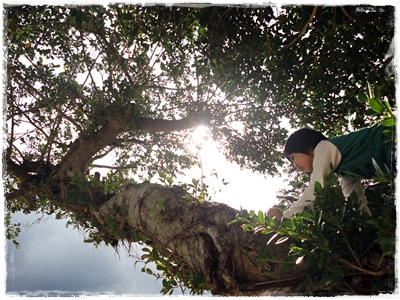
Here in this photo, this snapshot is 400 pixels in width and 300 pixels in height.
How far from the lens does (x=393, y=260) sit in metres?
1.50

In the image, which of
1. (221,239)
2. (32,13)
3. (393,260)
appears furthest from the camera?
(32,13)

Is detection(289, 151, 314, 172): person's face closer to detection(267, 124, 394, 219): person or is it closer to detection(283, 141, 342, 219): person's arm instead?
detection(267, 124, 394, 219): person

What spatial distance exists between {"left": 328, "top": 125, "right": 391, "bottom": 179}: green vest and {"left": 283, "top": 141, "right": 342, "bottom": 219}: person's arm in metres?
0.05

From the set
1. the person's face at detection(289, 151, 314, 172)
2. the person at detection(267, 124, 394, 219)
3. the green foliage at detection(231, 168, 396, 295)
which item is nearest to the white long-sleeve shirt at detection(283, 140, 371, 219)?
the person at detection(267, 124, 394, 219)

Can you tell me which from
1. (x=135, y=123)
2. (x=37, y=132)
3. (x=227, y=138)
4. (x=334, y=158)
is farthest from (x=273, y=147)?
(x=37, y=132)

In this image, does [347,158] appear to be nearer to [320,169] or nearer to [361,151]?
[361,151]

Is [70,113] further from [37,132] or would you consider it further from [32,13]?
[32,13]

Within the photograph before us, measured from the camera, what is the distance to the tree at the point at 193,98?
7.98 ft

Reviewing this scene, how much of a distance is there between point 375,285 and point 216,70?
8.82 ft

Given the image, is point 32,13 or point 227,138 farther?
point 227,138

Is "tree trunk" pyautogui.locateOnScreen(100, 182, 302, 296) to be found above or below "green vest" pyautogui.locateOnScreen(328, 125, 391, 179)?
below

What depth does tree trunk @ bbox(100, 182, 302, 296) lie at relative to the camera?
2.06 m

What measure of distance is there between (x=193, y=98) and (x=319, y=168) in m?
3.11

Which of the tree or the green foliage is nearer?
the green foliage
